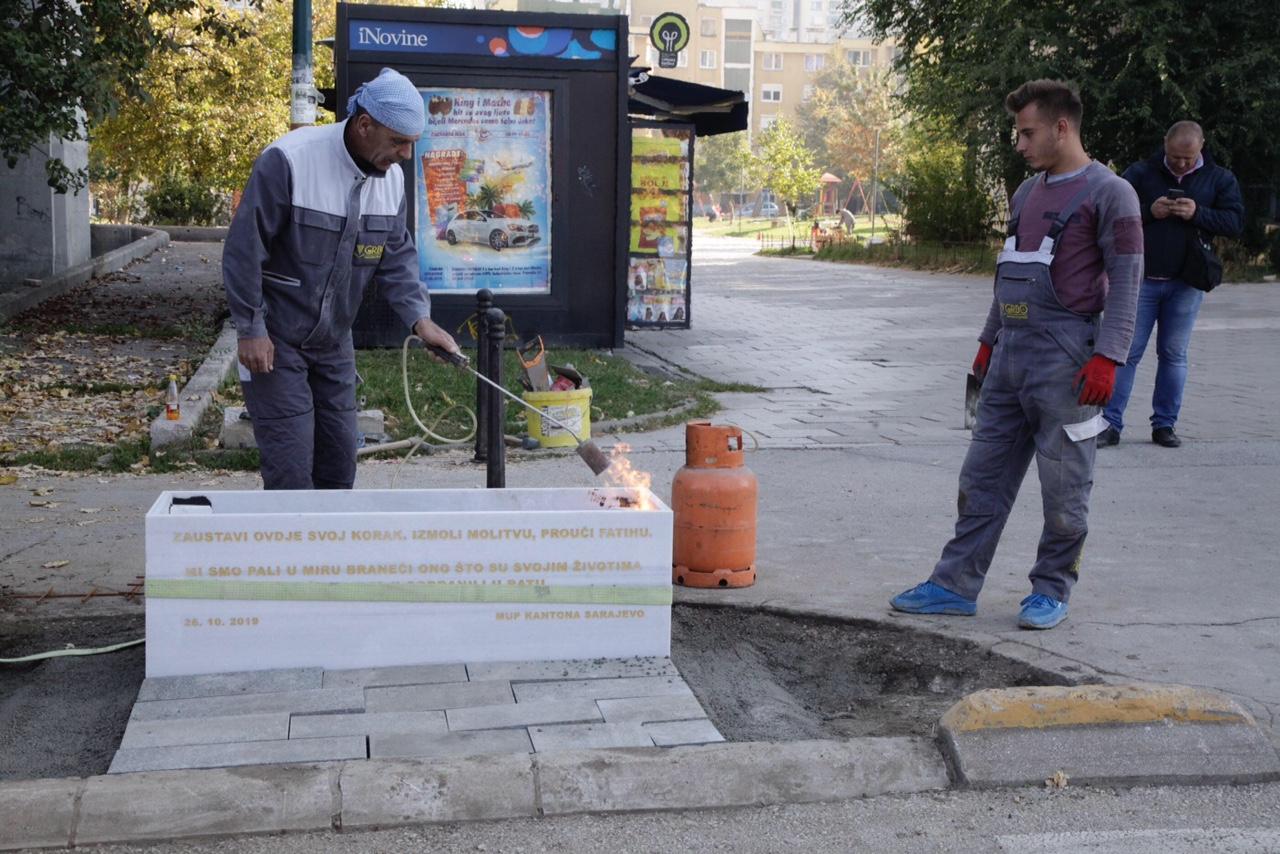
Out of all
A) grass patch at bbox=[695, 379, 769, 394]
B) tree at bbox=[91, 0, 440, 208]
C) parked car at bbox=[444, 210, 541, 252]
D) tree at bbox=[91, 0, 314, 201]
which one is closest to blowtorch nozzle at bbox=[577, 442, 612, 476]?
grass patch at bbox=[695, 379, 769, 394]

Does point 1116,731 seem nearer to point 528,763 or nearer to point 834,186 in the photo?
point 528,763

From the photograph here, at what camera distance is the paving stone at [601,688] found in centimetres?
461

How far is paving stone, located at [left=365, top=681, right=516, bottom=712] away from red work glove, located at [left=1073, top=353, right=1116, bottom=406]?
7.78ft

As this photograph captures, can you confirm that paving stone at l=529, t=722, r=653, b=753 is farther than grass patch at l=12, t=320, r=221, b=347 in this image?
No

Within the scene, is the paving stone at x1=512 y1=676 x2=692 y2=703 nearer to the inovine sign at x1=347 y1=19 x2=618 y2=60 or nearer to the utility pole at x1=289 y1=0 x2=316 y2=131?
the utility pole at x1=289 y1=0 x2=316 y2=131

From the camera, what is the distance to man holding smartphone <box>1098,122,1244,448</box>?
895cm

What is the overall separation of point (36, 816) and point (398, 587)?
4.49 ft

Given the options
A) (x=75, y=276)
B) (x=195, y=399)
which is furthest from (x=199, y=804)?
(x=75, y=276)

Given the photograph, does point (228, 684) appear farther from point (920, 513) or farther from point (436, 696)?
point (920, 513)

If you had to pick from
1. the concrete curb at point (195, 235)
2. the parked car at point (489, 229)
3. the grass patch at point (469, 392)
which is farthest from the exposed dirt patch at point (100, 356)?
the concrete curb at point (195, 235)

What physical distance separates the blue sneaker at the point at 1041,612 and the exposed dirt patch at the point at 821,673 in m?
0.31

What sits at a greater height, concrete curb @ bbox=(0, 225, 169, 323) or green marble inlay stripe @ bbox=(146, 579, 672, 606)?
concrete curb @ bbox=(0, 225, 169, 323)

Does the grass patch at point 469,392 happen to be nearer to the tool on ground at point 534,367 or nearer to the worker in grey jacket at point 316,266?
the tool on ground at point 534,367

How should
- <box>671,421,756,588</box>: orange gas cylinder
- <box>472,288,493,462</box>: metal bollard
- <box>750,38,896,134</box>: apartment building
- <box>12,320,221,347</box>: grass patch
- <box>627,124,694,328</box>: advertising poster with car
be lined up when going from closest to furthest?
<box>671,421,756,588</box>: orange gas cylinder, <box>472,288,493,462</box>: metal bollard, <box>12,320,221,347</box>: grass patch, <box>627,124,694,328</box>: advertising poster with car, <box>750,38,896,134</box>: apartment building
